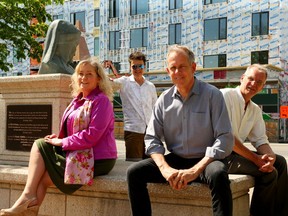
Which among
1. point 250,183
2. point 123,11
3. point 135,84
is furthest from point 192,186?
point 123,11

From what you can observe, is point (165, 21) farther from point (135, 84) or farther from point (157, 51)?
point (135, 84)

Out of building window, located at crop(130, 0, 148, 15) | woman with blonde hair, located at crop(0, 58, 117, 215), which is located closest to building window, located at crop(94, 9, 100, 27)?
building window, located at crop(130, 0, 148, 15)

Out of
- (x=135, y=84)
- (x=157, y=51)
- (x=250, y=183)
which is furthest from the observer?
(x=157, y=51)

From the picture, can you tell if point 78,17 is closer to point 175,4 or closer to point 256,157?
point 175,4

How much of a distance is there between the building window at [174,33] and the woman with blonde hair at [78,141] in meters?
26.6

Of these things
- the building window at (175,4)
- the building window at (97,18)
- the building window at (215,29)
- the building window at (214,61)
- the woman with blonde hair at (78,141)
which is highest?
the building window at (175,4)

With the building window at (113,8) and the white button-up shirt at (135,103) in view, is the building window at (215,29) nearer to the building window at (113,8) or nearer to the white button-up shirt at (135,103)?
the building window at (113,8)

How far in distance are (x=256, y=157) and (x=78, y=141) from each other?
65.5 inches

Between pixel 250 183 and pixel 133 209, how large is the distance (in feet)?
4.26

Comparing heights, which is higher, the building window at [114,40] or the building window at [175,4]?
the building window at [175,4]

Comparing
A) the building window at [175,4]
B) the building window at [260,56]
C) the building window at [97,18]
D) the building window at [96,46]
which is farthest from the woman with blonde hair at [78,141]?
the building window at [97,18]

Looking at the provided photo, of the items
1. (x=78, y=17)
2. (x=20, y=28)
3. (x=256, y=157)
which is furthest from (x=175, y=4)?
(x=256, y=157)

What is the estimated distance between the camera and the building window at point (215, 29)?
29.2 meters

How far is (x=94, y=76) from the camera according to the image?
14.3 feet
